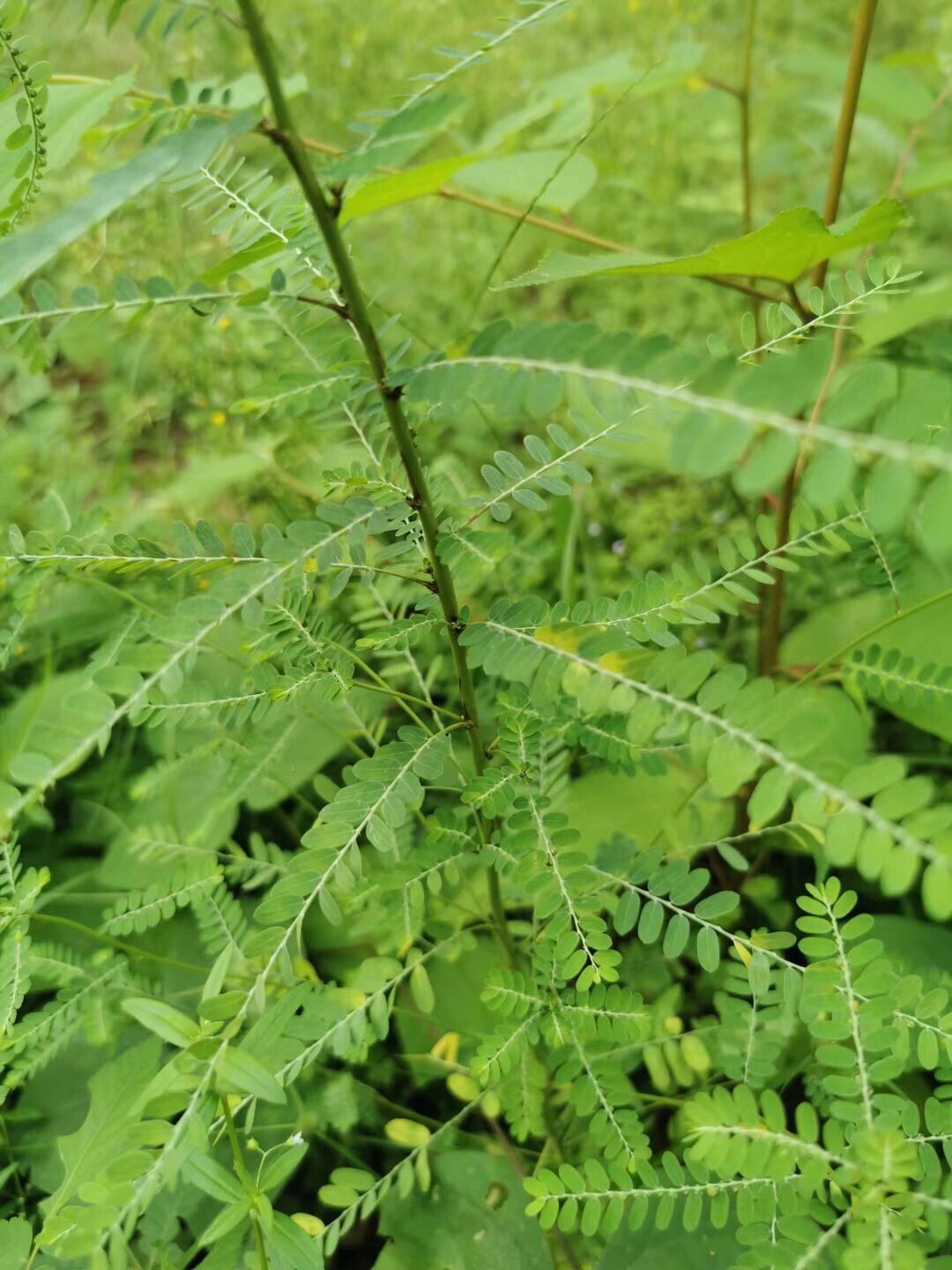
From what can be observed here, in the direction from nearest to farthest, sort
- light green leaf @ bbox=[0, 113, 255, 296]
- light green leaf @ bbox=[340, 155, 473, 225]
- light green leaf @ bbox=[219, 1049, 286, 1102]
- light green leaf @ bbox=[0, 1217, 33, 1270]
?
light green leaf @ bbox=[0, 113, 255, 296]
light green leaf @ bbox=[219, 1049, 286, 1102]
light green leaf @ bbox=[0, 1217, 33, 1270]
light green leaf @ bbox=[340, 155, 473, 225]

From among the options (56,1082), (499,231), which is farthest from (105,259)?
(56,1082)

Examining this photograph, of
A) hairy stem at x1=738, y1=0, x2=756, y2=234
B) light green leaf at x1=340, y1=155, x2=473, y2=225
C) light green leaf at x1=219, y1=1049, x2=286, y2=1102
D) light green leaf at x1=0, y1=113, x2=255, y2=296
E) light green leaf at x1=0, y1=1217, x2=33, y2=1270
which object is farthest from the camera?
hairy stem at x1=738, y1=0, x2=756, y2=234

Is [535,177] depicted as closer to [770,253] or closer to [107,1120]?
[770,253]

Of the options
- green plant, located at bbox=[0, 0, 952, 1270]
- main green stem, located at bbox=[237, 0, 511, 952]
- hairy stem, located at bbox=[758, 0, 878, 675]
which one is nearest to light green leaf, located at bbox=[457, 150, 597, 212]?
green plant, located at bbox=[0, 0, 952, 1270]

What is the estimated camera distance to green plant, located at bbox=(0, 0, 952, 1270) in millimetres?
423

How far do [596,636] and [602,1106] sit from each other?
0.37 meters

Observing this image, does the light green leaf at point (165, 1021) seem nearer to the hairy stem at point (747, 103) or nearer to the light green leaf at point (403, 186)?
the light green leaf at point (403, 186)

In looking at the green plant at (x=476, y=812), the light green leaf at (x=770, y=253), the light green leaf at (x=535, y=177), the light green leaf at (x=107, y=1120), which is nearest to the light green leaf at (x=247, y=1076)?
the green plant at (x=476, y=812)

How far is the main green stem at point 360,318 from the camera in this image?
1.31 ft

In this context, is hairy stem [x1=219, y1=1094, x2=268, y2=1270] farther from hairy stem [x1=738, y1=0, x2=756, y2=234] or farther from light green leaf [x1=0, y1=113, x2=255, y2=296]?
hairy stem [x1=738, y1=0, x2=756, y2=234]

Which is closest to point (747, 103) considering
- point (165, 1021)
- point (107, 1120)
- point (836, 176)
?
point (836, 176)

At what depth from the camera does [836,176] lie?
0.88 meters

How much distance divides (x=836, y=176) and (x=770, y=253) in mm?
268

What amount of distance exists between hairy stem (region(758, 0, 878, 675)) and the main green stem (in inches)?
13.3
